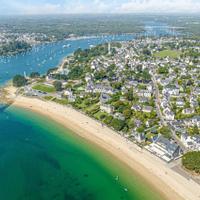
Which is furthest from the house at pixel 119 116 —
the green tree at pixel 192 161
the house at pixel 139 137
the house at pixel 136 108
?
the green tree at pixel 192 161

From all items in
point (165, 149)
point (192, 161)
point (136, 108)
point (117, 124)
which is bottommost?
point (136, 108)

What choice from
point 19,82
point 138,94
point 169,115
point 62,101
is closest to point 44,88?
point 19,82

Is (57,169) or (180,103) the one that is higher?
(180,103)

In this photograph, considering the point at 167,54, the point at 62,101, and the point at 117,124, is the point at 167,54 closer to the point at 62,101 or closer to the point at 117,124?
the point at 62,101

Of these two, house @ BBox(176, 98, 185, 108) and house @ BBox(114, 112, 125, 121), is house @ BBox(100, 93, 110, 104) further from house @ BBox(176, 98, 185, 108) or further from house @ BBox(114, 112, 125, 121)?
house @ BBox(176, 98, 185, 108)

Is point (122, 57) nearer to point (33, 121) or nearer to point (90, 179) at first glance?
point (33, 121)

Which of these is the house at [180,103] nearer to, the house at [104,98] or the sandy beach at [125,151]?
the house at [104,98]

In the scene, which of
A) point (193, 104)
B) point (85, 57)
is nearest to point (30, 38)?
point (85, 57)
